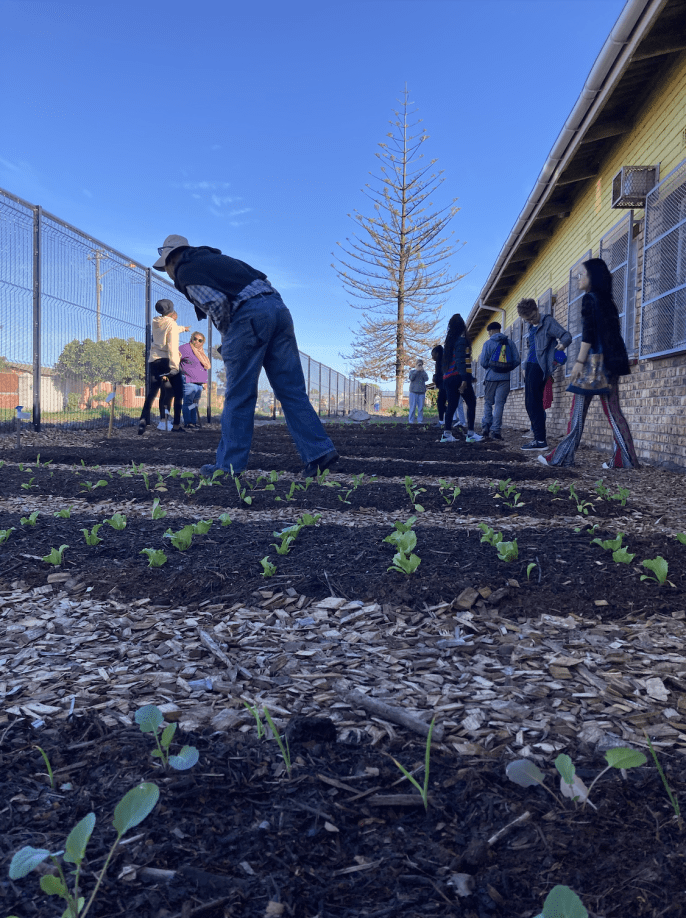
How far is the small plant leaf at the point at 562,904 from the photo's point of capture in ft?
2.62

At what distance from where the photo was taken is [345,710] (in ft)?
4.75

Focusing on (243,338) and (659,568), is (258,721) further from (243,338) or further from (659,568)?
(243,338)

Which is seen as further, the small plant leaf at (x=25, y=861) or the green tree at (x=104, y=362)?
the green tree at (x=104, y=362)

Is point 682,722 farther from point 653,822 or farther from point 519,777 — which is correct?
point 519,777

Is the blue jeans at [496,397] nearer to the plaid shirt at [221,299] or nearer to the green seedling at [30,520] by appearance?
the plaid shirt at [221,299]

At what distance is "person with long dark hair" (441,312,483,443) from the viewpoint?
372 inches

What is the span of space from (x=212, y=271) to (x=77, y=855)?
13.3 feet

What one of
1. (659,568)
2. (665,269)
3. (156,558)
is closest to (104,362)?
(665,269)

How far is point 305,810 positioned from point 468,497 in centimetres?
332

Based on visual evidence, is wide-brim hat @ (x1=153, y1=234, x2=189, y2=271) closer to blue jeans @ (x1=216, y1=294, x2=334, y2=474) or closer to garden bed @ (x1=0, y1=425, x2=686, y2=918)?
blue jeans @ (x1=216, y1=294, x2=334, y2=474)

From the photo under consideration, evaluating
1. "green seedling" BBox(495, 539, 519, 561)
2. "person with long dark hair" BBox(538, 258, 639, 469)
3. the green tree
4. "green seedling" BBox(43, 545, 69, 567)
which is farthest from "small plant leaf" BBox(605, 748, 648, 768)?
the green tree

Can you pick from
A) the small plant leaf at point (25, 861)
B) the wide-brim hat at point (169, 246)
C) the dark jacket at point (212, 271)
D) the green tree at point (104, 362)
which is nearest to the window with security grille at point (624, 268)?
the dark jacket at point (212, 271)

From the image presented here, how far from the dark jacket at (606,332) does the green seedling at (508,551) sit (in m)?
3.59

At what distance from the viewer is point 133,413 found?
500 inches
